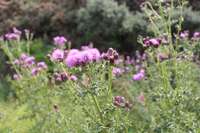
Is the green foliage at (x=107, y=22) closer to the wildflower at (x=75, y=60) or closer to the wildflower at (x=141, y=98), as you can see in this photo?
the wildflower at (x=141, y=98)

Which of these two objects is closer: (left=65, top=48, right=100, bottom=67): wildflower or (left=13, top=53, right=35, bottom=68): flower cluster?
(left=65, top=48, right=100, bottom=67): wildflower

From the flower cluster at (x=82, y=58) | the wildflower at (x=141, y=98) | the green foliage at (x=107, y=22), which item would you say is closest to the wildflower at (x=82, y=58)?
the flower cluster at (x=82, y=58)

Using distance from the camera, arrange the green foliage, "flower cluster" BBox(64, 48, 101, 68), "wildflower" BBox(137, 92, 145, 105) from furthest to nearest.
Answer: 1. the green foliage
2. "wildflower" BBox(137, 92, 145, 105)
3. "flower cluster" BBox(64, 48, 101, 68)

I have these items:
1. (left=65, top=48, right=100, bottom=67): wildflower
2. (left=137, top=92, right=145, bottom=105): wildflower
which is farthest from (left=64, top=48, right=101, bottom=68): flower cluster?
(left=137, top=92, right=145, bottom=105): wildflower

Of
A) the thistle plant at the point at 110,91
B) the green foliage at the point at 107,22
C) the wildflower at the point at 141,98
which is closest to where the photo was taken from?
the thistle plant at the point at 110,91

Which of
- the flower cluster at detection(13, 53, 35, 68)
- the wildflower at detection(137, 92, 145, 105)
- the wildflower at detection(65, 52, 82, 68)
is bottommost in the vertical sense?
the wildflower at detection(137, 92, 145, 105)

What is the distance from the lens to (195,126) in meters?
4.10

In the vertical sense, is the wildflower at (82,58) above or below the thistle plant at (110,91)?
above

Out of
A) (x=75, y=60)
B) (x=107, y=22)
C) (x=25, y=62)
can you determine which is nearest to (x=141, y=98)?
(x=25, y=62)

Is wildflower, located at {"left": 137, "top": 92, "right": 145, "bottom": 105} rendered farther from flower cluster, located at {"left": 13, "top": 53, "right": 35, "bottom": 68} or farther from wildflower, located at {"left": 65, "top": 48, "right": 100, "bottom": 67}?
wildflower, located at {"left": 65, "top": 48, "right": 100, "bottom": 67}

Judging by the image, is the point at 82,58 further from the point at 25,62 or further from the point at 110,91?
the point at 25,62

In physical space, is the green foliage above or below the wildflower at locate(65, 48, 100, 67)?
below

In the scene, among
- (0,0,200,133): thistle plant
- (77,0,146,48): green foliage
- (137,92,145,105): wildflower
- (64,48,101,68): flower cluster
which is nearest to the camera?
(64,48,101,68): flower cluster

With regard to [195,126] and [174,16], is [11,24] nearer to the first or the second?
[174,16]
